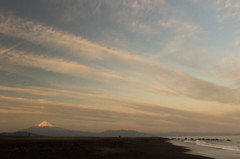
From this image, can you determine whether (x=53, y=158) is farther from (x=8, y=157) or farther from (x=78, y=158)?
(x=8, y=157)

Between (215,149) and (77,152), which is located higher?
(77,152)

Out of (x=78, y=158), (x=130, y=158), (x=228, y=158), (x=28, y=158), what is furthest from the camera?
(x=228, y=158)

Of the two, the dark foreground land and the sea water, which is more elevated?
the dark foreground land

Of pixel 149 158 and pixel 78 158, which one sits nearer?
pixel 78 158

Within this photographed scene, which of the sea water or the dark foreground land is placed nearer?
the dark foreground land

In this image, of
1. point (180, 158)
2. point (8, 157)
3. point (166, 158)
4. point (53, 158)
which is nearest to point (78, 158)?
point (53, 158)

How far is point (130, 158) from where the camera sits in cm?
2644

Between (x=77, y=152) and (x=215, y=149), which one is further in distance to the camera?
(x=215, y=149)

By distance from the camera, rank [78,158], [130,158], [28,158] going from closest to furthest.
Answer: [28,158] → [78,158] → [130,158]

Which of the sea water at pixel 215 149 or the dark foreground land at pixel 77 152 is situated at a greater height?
the dark foreground land at pixel 77 152

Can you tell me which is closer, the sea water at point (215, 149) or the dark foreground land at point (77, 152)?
the dark foreground land at point (77, 152)

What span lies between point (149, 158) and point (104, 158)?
21.4 ft

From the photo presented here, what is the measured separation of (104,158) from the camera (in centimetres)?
2556

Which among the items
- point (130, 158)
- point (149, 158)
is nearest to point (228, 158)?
A: point (149, 158)
